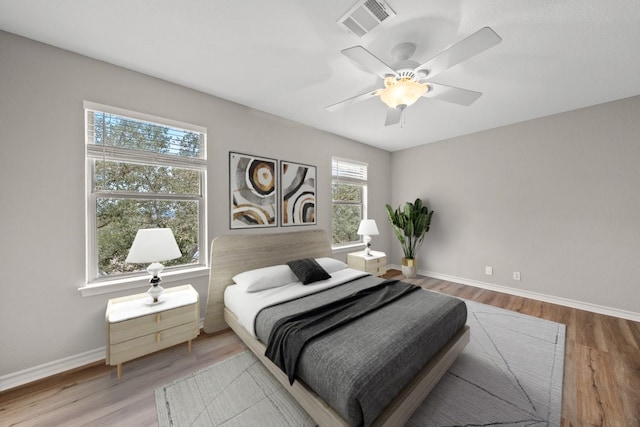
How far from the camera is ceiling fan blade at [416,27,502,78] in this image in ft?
4.42

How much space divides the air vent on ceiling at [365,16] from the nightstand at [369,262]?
3.04 meters

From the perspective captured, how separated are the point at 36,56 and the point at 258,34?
5.91 ft

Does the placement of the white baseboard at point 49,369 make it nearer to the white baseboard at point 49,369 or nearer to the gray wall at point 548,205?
the white baseboard at point 49,369

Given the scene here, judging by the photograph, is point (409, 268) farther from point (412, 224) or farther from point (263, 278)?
point (263, 278)

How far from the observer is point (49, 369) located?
1.90 meters

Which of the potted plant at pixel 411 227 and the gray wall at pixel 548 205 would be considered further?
the potted plant at pixel 411 227

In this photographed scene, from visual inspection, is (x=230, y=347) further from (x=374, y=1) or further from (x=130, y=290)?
(x=374, y=1)

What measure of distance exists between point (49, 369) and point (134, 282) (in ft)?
2.66

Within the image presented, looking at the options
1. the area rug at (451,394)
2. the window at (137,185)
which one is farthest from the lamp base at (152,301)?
the area rug at (451,394)

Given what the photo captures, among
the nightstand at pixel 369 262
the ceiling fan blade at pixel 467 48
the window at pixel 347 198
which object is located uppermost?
the ceiling fan blade at pixel 467 48

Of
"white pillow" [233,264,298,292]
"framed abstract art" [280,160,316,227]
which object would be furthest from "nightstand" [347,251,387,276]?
"white pillow" [233,264,298,292]

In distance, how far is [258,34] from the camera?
1.80 meters

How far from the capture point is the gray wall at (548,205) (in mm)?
2883

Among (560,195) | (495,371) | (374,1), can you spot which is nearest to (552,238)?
(560,195)
